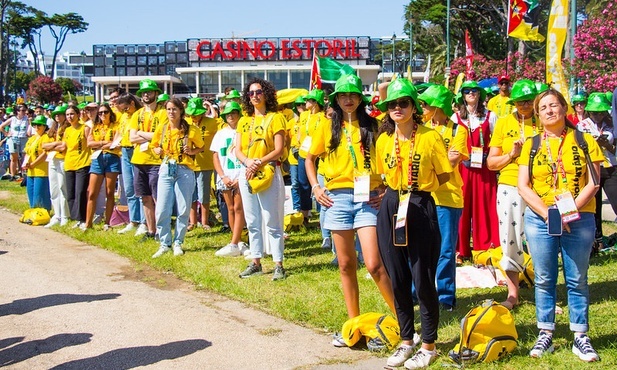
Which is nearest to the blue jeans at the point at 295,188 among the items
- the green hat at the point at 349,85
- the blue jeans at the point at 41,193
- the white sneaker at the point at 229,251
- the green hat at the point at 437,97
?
the white sneaker at the point at 229,251

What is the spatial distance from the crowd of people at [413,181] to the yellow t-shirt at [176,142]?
2 centimetres

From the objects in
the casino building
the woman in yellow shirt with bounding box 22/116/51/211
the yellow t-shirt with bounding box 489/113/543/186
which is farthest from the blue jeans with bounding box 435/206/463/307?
the casino building

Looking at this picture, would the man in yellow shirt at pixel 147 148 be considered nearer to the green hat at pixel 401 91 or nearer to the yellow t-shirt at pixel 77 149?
the yellow t-shirt at pixel 77 149

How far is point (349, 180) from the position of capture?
19.3ft

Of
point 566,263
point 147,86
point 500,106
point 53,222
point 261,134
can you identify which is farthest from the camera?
point 53,222

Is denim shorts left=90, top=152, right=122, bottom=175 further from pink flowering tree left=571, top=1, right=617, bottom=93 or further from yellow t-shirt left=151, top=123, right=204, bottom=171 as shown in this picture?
pink flowering tree left=571, top=1, right=617, bottom=93

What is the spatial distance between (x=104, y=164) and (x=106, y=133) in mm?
481

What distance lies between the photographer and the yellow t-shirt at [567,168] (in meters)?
5.05

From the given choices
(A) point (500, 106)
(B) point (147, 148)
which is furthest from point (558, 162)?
(B) point (147, 148)

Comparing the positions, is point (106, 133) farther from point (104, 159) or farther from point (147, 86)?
point (147, 86)

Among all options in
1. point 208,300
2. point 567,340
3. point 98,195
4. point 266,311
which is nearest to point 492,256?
point 567,340

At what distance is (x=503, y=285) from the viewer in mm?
7363

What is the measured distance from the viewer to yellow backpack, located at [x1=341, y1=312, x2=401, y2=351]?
18.1 feet

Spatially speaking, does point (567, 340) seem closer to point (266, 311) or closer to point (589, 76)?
point (266, 311)
